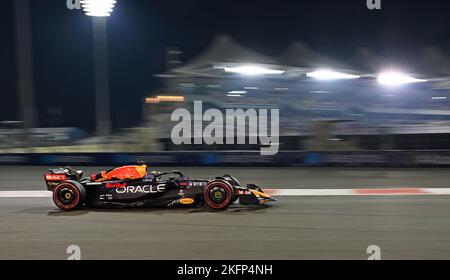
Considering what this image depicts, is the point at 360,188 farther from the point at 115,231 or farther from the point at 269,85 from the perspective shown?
the point at 269,85

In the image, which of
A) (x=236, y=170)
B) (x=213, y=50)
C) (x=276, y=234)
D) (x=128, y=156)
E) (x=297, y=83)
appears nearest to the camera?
(x=276, y=234)

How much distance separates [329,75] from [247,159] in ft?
24.0

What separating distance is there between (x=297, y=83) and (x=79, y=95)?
25170 mm

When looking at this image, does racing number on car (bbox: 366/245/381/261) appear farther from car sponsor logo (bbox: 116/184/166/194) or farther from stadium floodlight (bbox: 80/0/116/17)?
stadium floodlight (bbox: 80/0/116/17)

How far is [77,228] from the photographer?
6207mm

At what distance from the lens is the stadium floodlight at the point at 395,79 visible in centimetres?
1829

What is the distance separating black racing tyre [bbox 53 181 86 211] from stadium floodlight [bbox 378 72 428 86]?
46.8 ft

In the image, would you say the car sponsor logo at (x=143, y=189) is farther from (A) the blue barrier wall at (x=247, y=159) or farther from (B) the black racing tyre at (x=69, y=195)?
(A) the blue barrier wall at (x=247, y=159)

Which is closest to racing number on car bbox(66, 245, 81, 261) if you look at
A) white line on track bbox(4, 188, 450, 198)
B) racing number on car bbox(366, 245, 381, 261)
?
racing number on car bbox(366, 245, 381, 261)

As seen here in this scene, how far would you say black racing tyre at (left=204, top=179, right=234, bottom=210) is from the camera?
22.5 feet

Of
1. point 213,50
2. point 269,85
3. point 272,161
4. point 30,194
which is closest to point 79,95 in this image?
point 213,50

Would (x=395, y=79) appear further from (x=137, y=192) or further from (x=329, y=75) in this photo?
(x=137, y=192)

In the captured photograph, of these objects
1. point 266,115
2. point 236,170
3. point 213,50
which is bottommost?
point 236,170

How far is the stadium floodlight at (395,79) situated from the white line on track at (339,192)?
9.66m
